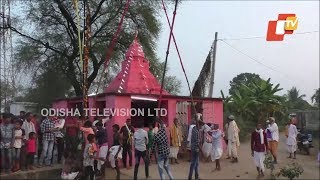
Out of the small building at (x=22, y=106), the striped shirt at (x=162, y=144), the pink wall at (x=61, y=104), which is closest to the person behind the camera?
the striped shirt at (x=162, y=144)

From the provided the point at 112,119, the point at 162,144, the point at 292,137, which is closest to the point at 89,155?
the point at 162,144

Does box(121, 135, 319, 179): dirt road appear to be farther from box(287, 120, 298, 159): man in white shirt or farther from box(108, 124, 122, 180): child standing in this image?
box(108, 124, 122, 180): child standing

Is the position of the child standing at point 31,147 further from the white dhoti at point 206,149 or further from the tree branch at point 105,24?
Answer: the tree branch at point 105,24

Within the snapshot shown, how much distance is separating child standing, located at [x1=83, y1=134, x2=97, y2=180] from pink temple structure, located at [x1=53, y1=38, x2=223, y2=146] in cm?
377

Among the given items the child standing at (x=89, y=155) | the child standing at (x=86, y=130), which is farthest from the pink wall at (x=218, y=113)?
the child standing at (x=89, y=155)

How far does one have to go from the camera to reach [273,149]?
1492 centimetres

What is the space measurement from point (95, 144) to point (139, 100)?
5.16 meters

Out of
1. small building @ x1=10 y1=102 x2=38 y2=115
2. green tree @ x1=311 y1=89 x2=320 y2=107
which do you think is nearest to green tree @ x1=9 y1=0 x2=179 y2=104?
small building @ x1=10 y1=102 x2=38 y2=115

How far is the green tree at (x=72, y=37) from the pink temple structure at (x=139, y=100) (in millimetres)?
4311

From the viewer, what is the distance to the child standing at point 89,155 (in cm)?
982

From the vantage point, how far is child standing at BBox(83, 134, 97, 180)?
32.2ft

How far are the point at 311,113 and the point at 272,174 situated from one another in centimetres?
929

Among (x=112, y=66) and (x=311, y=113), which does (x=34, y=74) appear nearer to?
(x=112, y=66)

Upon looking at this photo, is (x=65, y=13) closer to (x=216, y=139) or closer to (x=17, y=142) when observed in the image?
(x=17, y=142)
